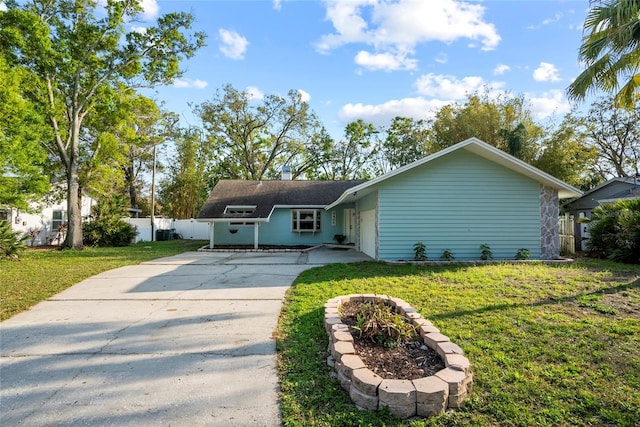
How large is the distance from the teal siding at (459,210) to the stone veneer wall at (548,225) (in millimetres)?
190

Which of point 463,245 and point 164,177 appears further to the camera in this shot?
point 164,177

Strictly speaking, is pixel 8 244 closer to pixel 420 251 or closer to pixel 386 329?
pixel 386 329

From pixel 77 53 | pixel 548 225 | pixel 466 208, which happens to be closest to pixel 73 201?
pixel 77 53

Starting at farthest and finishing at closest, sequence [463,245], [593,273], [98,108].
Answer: [98,108] < [463,245] < [593,273]

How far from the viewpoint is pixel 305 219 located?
18.2 meters

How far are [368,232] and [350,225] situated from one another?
14.8 feet

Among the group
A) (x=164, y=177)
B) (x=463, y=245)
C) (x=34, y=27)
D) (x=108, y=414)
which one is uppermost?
(x=34, y=27)

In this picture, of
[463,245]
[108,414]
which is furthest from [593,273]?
[108,414]

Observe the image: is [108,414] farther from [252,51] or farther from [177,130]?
[177,130]

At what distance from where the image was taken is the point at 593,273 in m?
8.32

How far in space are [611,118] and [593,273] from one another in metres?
24.1

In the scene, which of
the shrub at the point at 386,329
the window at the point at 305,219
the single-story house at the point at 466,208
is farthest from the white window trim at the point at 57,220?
the shrub at the point at 386,329

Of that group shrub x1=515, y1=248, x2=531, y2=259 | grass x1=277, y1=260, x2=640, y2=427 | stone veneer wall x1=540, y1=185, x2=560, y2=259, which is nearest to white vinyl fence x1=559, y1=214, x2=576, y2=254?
stone veneer wall x1=540, y1=185, x2=560, y2=259

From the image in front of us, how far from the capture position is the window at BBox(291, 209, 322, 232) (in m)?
18.1
